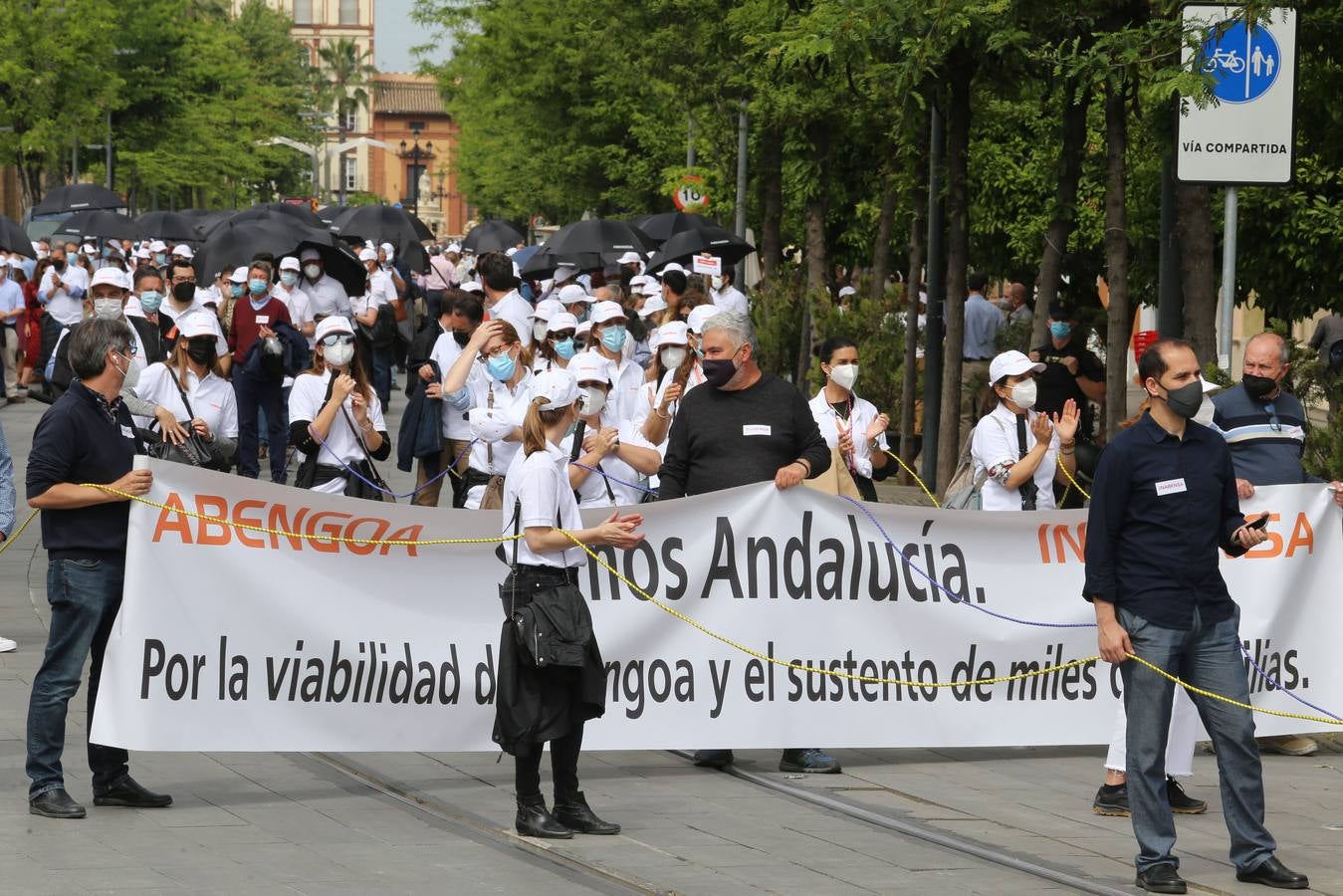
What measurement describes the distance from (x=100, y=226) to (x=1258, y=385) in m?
31.8

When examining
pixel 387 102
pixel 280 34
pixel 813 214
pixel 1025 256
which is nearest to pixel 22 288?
pixel 813 214

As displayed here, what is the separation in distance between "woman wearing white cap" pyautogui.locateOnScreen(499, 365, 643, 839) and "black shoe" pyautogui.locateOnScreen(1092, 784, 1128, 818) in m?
1.91

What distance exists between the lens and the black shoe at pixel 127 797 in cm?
810

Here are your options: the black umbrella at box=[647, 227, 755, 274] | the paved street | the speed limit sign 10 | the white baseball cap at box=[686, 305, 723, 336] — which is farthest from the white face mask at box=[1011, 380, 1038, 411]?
the speed limit sign 10

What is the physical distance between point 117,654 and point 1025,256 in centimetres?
1844

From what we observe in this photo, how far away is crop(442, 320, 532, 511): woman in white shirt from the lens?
1110cm

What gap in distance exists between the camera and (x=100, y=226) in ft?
127

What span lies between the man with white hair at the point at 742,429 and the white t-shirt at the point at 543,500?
4.35ft

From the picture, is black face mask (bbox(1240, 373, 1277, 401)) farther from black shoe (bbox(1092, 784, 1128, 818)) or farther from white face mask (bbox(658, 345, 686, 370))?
white face mask (bbox(658, 345, 686, 370))

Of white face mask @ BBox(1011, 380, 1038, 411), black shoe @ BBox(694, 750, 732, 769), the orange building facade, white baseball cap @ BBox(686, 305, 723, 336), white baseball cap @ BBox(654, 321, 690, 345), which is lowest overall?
black shoe @ BBox(694, 750, 732, 769)

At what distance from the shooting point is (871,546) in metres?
9.15

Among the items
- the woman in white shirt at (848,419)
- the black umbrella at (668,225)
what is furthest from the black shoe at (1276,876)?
the black umbrella at (668,225)

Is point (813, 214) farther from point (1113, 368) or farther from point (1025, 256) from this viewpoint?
point (1113, 368)

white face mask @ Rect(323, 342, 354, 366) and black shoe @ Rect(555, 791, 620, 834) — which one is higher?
white face mask @ Rect(323, 342, 354, 366)
